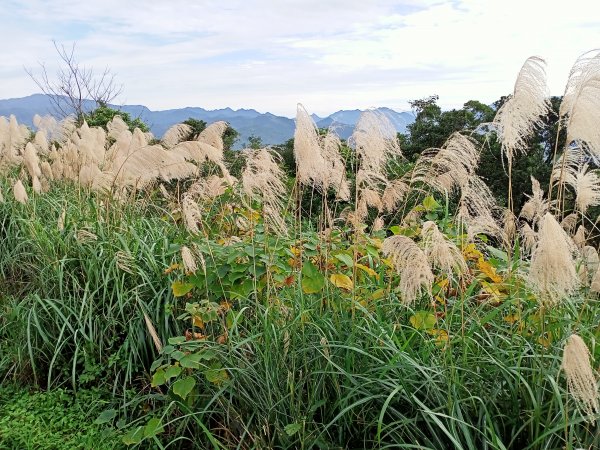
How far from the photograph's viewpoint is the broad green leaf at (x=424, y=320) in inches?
107

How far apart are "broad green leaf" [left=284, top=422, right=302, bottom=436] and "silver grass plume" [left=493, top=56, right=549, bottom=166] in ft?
4.85

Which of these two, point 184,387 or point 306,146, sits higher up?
point 306,146

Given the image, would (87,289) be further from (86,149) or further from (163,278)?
(86,149)

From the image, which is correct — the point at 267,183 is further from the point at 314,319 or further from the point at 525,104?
the point at 525,104

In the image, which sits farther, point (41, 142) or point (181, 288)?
point (41, 142)

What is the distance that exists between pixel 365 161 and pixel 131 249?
2.08 m

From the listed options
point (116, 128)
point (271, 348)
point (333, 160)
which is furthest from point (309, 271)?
point (116, 128)

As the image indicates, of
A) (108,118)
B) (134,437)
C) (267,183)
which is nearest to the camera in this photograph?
(134,437)

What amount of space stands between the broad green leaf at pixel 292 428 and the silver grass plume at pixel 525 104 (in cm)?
148

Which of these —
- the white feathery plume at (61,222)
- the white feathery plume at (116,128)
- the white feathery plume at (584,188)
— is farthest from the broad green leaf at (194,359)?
the white feathery plume at (116,128)

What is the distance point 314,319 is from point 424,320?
0.58 meters

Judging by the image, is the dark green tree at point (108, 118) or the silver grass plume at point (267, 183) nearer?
the silver grass plume at point (267, 183)

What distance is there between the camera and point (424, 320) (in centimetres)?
273

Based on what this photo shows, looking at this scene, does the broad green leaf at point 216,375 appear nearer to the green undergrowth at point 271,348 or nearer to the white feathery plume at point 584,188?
the green undergrowth at point 271,348
